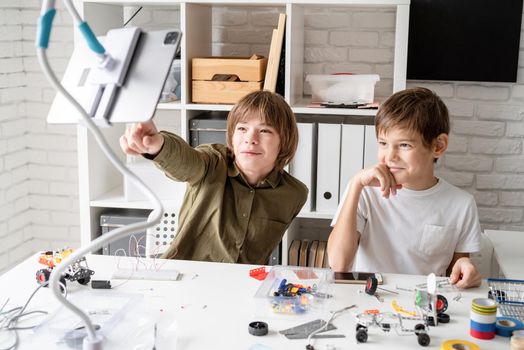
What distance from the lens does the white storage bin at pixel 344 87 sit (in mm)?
2557

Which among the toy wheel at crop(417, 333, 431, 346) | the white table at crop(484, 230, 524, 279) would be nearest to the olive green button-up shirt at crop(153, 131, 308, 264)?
the white table at crop(484, 230, 524, 279)

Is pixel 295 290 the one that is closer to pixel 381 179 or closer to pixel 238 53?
pixel 381 179

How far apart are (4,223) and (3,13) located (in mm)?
944

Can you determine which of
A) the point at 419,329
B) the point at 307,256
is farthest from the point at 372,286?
the point at 307,256

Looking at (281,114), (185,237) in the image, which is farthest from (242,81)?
(185,237)

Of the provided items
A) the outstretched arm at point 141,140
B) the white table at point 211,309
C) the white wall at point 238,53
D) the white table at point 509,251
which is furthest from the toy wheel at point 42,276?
the white wall at point 238,53

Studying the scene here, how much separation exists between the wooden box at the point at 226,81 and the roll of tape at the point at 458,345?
1468 millimetres

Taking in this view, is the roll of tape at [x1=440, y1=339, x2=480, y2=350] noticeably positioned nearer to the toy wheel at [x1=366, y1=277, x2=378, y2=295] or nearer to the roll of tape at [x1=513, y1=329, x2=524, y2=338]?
the roll of tape at [x1=513, y1=329, x2=524, y2=338]

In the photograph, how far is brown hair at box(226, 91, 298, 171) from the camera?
1.98 m

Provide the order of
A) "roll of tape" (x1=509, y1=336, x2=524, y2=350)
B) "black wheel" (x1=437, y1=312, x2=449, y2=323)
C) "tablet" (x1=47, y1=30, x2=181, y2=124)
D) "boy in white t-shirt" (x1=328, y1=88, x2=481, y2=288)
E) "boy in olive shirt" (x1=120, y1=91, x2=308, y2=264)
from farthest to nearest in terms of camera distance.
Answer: "boy in olive shirt" (x1=120, y1=91, x2=308, y2=264) → "boy in white t-shirt" (x1=328, y1=88, x2=481, y2=288) → "black wheel" (x1=437, y1=312, x2=449, y2=323) → "roll of tape" (x1=509, y1=336, x2=524, y2=350) → "tablet" (x1=47, y1=30, x2=181, y2=124)

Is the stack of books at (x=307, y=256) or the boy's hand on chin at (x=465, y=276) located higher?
the boy's hand on chin at (x=465, y=276)

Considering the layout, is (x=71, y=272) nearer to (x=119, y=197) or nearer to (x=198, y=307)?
(x=198, y=307)

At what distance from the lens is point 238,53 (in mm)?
2889

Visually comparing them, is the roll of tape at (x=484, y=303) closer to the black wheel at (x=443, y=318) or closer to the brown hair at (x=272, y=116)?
the black wheel at (x=443, y=318)
